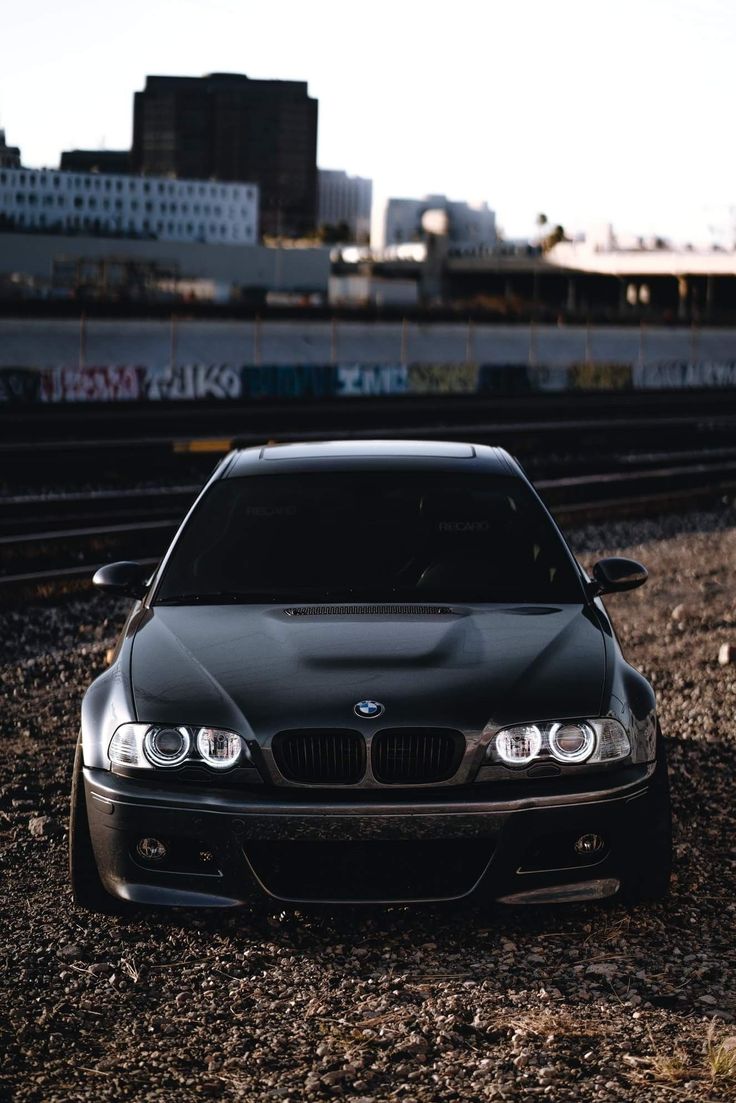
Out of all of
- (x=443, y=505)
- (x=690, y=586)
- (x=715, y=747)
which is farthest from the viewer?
(x=690, y=586)

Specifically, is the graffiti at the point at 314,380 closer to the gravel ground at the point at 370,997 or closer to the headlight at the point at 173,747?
the gravel ground at the point at 370,997

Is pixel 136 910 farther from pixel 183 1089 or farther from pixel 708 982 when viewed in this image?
pixel 708 982

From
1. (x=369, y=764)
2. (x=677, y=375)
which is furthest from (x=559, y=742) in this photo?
(x=677, y=375)

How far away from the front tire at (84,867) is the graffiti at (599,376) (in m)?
47.4

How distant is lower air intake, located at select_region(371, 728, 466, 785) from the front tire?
99 centimetres

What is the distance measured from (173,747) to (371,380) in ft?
133

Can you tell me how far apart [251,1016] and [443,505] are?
95.8 inches

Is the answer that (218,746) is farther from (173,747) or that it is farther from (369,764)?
(369,764)

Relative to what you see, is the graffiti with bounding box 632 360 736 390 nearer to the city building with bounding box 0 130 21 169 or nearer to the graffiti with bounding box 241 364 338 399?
the graffiti with bounding box 241 364 338 399

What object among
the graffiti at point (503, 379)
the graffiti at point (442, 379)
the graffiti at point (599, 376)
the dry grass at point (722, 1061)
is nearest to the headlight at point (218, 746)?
the dry grass at point (722, 1061)

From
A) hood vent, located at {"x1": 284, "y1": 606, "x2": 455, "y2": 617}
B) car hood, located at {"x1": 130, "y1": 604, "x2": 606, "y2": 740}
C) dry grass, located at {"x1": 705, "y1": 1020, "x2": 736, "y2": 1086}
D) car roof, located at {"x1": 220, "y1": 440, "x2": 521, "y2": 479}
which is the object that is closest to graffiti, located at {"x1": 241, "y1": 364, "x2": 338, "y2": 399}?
car roof, located at {"x1": 220, "y1": 440, "x2": 521, "y2": 479}

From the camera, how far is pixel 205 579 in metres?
5.47

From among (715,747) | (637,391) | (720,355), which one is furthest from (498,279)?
(715,747)

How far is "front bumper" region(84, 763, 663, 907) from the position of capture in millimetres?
4305
